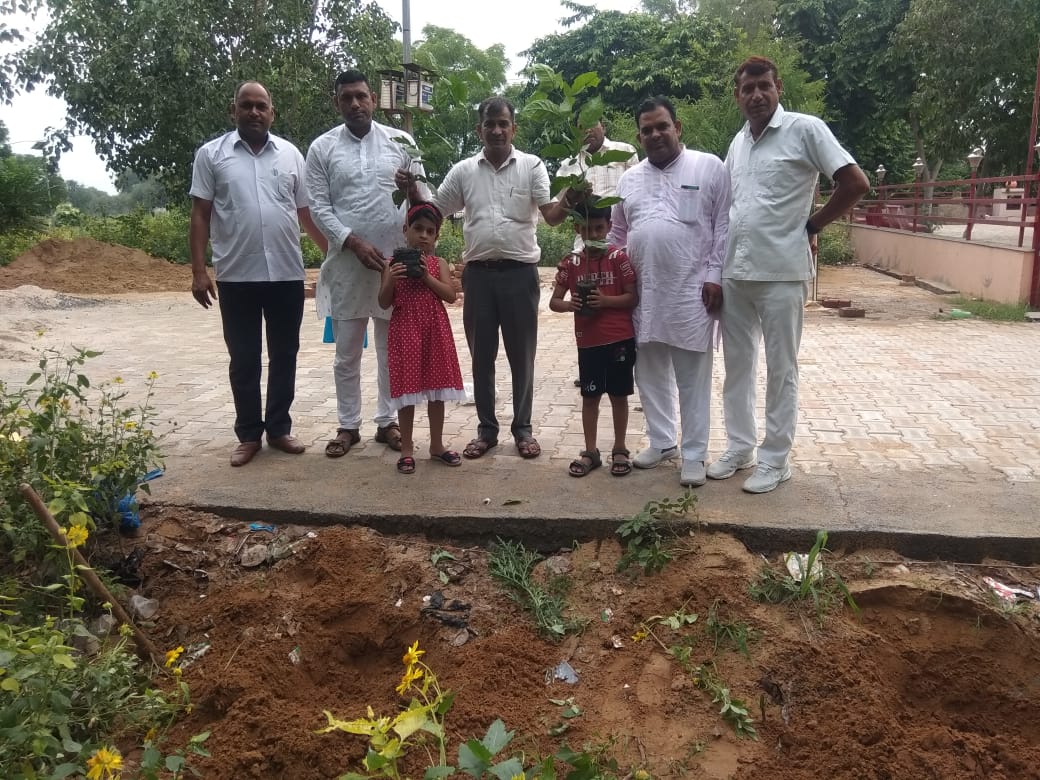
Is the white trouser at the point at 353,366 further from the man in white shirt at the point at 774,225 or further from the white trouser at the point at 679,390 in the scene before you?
the man in white shirt at the point at 774,225

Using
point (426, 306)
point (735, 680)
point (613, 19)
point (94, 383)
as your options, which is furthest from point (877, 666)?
point (613, 19)

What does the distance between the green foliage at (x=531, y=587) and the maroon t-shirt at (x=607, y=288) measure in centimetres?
Result: 106

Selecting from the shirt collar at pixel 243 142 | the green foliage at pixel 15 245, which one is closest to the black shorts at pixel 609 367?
the shirt collar at pixel 243 142

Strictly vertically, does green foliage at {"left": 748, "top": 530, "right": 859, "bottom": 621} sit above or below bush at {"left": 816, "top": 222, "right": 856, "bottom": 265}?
below

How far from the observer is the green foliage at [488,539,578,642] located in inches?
114

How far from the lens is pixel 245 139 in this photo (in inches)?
160

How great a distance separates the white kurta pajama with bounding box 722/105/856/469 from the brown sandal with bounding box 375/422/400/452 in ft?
5.97

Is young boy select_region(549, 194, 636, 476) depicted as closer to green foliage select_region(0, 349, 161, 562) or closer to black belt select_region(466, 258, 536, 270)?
black belt select_region(466, 258, 536, 270)

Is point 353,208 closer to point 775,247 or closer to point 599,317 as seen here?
point 599,317

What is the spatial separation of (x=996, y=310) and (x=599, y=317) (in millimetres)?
8541

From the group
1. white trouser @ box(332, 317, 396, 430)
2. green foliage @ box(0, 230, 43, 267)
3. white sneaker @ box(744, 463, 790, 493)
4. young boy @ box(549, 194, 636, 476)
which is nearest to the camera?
white sneaker @ box(744, 463, 790, 493)

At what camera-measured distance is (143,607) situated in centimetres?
305

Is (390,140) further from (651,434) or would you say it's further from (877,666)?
(877,666)

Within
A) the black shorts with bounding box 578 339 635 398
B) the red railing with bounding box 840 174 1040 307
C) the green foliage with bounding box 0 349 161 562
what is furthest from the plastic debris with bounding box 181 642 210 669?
the red railing with bounding box 840 174 1040 307
